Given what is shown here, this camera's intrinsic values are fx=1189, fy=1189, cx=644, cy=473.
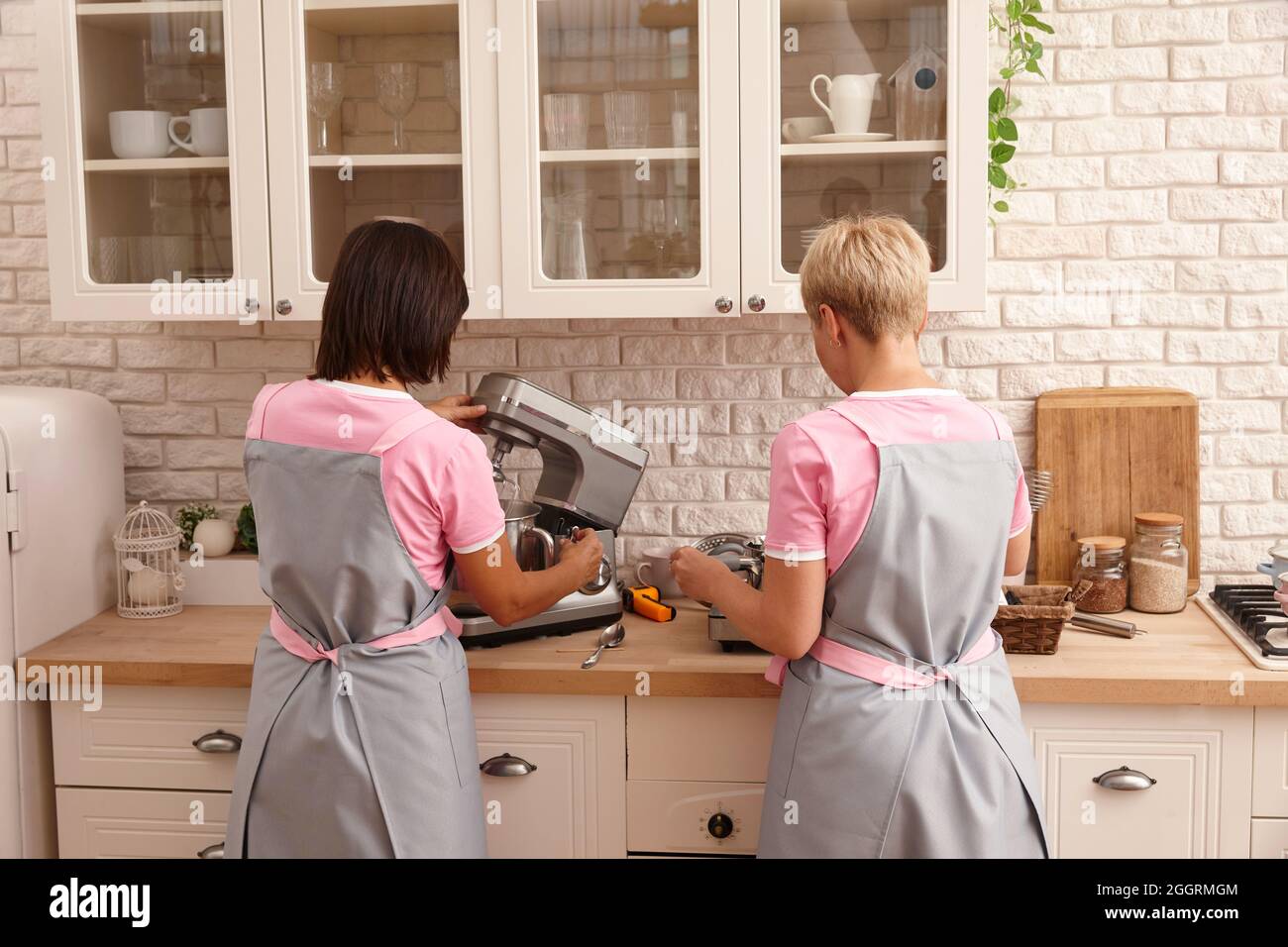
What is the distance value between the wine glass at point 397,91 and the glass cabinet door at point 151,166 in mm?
227

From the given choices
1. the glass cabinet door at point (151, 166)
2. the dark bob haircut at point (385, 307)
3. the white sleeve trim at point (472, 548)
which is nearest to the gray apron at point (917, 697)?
the white sleeve trim at point (472, 548)

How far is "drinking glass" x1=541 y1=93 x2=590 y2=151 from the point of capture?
7.17 feet

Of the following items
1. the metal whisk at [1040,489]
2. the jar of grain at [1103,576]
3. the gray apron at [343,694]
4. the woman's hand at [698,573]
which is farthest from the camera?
the metal whisk at [1040,489]

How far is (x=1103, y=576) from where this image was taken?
2.33 meters

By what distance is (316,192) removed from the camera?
223 centimetres

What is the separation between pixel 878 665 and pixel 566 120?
3.80 feet

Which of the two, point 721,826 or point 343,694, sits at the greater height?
point 343,694

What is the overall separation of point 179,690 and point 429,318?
87 cm

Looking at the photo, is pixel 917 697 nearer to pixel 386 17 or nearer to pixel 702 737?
pixel 702 737

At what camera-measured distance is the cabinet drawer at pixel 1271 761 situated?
1932mm

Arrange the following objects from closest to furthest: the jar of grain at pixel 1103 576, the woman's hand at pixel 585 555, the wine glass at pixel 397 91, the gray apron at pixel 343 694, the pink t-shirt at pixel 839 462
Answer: the pink t-shirt at pixel 839 462, the gray apron at pixel 343 694, the woman's hand at pixel 585 555, the wine glass at pixel 397 91, the jar of grain at pixel 1103 576

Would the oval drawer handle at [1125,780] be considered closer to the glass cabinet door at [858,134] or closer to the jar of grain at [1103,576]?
the jar of grain at [1103,576]

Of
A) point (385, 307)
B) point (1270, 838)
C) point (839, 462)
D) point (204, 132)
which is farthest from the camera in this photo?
point (204, 132)

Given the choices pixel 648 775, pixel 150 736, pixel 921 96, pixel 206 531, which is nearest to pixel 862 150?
pixel 921 96
